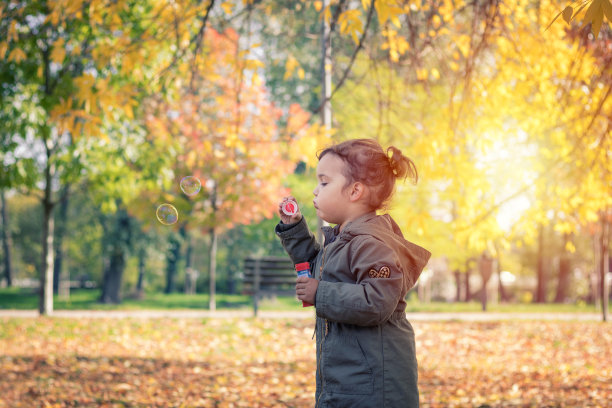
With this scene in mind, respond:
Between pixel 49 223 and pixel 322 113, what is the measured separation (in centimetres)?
752

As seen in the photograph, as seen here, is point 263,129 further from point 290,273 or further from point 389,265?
point 389,265

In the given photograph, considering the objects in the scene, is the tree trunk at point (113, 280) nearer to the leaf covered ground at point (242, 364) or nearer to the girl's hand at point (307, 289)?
the leaf covered ground at point (242, 364)

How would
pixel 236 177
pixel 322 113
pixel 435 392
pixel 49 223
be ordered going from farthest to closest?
1. pixel 236 177
2. pixel 49 223
3. pixel 322 113
4. pixel 435 392

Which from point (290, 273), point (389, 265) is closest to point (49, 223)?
point (290, 273)

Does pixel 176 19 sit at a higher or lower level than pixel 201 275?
higher

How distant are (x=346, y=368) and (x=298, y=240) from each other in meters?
0.66

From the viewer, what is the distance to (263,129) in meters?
11.9

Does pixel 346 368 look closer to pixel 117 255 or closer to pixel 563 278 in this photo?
pixel 117 255

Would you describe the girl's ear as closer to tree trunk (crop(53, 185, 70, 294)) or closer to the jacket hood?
the jacket hood

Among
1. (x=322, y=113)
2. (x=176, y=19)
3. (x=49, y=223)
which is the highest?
(x=176, y=19)

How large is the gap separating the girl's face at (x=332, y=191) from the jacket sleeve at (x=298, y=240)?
0.24 m

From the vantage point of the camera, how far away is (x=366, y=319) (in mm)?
2191

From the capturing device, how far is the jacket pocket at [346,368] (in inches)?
88.1

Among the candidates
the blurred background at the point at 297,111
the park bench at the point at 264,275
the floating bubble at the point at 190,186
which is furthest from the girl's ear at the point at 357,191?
the park bench at the point at 264,275
